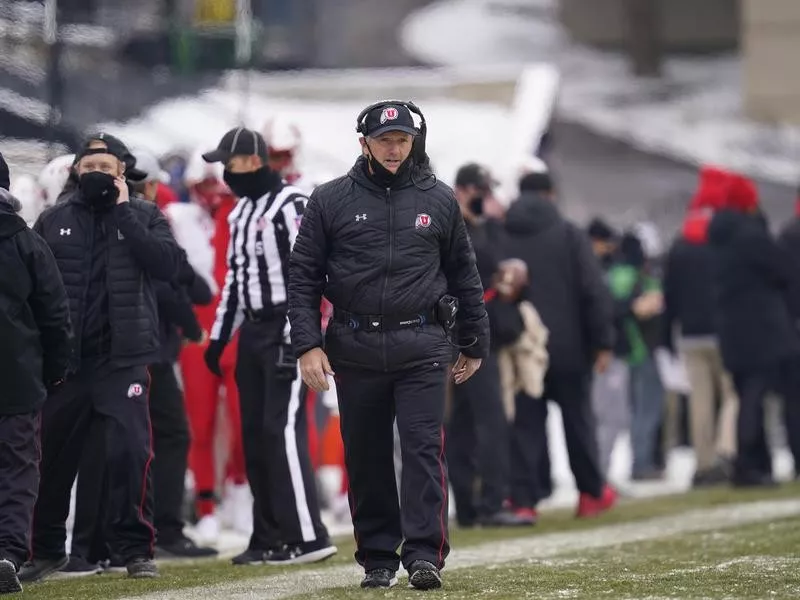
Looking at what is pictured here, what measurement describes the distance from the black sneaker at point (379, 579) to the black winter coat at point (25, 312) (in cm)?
154

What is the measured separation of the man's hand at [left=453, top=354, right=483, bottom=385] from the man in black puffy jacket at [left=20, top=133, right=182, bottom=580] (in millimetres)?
1474

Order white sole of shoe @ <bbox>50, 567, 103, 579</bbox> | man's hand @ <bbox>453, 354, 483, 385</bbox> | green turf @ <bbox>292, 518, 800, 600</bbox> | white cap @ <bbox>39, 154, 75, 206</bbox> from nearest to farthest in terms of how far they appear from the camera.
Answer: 1. green turf @ <bbox>292, 518, 800, 600</bbox>
2. man's hand @ <bbox>453, 354, 483, 385</bbox>
3. white sole of shoe @ <bbox>50, 567, 103, 579</bbox>
4. white cap @ <bbox>39, 154, 75, 206</bbox>

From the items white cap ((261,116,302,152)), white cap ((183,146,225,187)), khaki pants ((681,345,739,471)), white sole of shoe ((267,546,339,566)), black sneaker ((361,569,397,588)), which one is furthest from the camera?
khaki pants ((681,345,739,471))

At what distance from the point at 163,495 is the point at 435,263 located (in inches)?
122

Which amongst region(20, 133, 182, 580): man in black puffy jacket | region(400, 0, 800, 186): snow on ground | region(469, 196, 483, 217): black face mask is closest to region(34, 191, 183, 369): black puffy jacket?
region(20, 133, 182, 580): man in black puffy jacket

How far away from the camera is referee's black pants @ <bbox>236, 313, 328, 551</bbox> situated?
10711 mm

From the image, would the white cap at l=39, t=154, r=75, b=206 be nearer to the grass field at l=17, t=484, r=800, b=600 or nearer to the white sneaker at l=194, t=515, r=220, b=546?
the grass field at l=17, t=484, r=800, b=600

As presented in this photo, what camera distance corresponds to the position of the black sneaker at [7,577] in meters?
8.87

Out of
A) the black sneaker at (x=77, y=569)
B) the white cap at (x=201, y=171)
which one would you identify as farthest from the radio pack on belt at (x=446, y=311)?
the white cap at (x=201, y=171)

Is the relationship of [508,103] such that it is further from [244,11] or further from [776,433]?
[776,433]

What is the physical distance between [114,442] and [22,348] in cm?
94

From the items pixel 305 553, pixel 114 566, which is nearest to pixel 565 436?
pixel 305 553

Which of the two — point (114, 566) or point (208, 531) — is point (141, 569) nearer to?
point (114, 566)

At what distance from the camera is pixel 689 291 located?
17.3m
